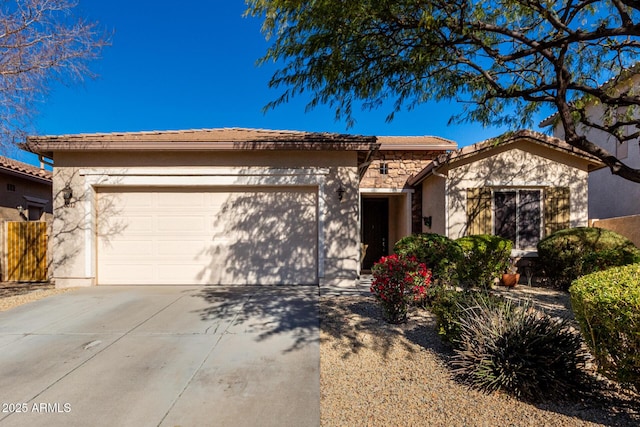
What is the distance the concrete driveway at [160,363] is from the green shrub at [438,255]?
211cm

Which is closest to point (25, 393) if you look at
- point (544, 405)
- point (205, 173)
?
point (544, 405)

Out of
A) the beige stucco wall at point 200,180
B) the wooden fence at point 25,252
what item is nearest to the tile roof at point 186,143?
the beige stucco wall at point 200,180

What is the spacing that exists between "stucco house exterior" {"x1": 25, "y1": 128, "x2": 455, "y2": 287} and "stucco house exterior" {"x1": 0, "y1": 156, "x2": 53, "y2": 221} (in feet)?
10.9

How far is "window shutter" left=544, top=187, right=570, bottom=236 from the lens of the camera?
869 cm

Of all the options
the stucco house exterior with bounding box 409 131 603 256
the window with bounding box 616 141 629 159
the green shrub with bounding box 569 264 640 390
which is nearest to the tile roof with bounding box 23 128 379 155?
the stucco house exterior with bounding box 409 131 603 256

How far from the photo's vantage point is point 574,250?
752 cm

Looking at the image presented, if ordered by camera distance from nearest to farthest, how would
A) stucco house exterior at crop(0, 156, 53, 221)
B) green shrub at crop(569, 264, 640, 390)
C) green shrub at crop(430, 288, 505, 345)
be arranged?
1. green shrub at crop(569, 264, 640, 390)
2. green shrub at crop(430, 288, 505, 345)
3. stucco house exterior at crop(0, 156, 53, 221)

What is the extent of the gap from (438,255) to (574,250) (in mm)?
3795

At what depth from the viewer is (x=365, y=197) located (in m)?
12.0

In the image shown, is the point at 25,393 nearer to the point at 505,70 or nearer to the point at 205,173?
the point at 205,173

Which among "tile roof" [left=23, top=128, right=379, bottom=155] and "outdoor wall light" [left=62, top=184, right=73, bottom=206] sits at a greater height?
"tile roof" [left=23, top=128, right=379, bottom=155]

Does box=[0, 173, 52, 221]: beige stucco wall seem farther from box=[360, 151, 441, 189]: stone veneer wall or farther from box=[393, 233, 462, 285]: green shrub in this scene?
box=[393, 233, 462, 285]: green shrub

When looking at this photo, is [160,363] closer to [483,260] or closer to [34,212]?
[483,260]

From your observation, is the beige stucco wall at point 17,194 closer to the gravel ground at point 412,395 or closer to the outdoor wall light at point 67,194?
the outdoor wall light at point 67,194
